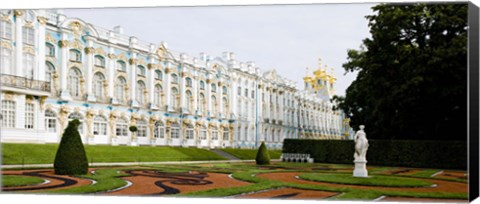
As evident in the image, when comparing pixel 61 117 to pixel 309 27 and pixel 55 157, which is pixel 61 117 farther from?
pixel 309 27

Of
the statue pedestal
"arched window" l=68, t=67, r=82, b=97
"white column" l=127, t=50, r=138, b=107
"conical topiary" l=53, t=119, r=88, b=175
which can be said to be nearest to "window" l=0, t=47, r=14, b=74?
"conical topiary" l=53, t=119, r=88, b=175

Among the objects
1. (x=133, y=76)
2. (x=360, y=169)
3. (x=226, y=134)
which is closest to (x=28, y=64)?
(x=133, y=76)

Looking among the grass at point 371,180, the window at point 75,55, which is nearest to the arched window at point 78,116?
the window at point 75,55

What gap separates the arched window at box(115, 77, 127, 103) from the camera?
75.6 feet

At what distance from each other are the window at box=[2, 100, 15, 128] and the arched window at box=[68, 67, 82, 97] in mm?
2412

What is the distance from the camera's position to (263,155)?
23328 mm

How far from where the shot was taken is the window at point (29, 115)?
20.7 meters

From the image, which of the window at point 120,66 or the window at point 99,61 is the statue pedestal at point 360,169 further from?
→ the window at point 99,61

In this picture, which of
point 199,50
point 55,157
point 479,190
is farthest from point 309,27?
point 55,157

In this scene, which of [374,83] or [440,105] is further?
[374,83]

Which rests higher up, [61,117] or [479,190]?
[61,117]

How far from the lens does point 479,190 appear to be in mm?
15789

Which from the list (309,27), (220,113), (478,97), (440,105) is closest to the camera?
(478,97)

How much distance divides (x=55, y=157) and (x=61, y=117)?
230 cm
